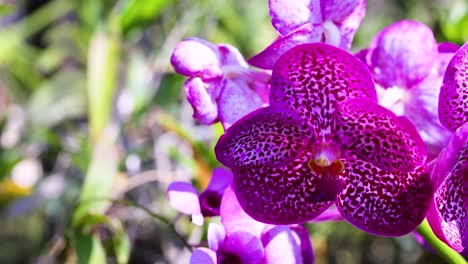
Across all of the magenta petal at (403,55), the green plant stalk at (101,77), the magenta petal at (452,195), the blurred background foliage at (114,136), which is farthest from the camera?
the green plant stalk at (101,77)

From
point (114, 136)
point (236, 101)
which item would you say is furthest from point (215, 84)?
point (114, 136)

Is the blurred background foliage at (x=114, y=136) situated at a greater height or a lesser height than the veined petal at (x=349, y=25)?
lesser

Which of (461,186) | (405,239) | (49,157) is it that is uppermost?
(461,186)

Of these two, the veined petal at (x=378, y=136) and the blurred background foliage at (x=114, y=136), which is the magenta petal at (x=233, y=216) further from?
the blurred background foliage at (x=114, y=136)

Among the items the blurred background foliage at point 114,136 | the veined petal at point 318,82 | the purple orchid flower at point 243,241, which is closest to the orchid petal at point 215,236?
the purple orchid flower at point 243,241

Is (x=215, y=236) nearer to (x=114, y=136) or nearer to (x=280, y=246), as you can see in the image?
(x=280, y=246)

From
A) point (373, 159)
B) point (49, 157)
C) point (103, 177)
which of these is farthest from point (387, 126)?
point (49, 157)

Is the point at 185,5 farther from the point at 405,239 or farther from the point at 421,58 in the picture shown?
the point at 421,58
